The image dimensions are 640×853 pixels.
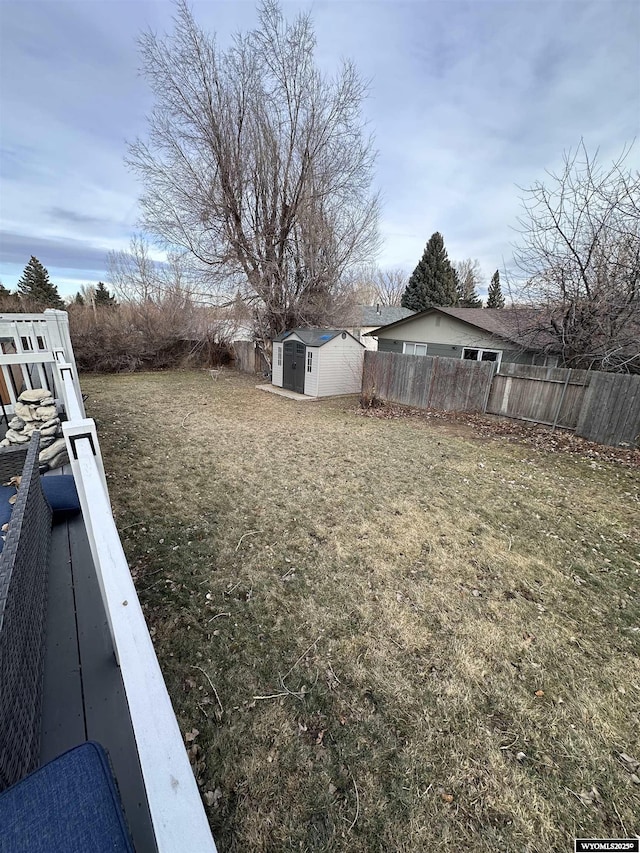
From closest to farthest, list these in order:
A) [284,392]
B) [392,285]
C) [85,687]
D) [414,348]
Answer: [85,687]
[284,392]
[414,348]
[392,285]

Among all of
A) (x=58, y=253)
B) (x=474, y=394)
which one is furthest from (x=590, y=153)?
(x=58, y=253)

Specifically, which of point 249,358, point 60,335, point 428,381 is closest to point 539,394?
point 428,381

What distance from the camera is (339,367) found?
38.4 ft

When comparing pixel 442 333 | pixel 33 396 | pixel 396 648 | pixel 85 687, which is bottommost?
pixel 396 648

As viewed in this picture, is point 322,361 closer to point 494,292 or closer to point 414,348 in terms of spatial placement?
point 414,348

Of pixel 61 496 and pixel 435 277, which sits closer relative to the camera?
pixel 61 496

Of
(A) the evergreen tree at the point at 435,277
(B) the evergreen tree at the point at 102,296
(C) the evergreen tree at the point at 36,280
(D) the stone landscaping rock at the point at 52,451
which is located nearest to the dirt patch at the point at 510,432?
(D) the stone landscaping rock at the point at 52,451

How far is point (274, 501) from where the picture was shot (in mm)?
4445

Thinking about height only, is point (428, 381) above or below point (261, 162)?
below

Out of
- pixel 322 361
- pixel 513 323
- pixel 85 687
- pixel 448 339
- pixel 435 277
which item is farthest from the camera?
pixel 435 277

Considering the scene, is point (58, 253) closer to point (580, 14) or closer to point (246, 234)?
point (246, 234)

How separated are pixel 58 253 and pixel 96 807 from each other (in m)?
36.7

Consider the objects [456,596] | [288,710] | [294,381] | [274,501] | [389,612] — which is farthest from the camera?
→ [294,381]

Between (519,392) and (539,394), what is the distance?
455mm
